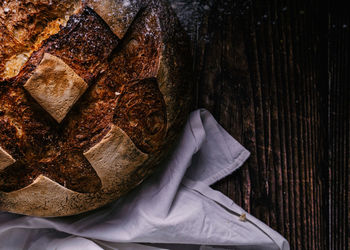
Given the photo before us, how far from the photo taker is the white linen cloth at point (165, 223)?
934mm

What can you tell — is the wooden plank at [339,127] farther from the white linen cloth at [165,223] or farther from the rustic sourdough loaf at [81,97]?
the rustic sourdough loaf at [81,97]

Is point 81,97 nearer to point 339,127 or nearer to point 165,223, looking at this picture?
point 165,223

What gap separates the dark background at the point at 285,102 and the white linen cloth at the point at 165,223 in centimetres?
9

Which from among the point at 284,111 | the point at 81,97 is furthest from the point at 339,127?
the point at 81,97

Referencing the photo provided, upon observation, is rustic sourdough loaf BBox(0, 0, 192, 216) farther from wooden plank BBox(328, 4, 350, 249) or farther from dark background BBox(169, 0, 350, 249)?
wooden plank BBox(328, 4, 350, 249)

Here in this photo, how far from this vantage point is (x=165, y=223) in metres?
0.92

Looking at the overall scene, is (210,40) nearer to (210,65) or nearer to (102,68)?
(210,65)

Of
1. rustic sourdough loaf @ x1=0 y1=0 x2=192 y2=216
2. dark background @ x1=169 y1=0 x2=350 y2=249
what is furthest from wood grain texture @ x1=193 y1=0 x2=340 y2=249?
rustic sourdough loaf @ x1=0 y1=0 x2=192 y2=216

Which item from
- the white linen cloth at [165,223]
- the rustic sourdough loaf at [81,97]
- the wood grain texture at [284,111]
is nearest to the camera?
the rustic sourdough loaf at [81,97]

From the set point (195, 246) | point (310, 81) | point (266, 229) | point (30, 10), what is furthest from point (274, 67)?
point (30, 10)

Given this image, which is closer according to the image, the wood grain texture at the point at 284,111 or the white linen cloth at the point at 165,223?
the white linen cloth at the point at 165,223

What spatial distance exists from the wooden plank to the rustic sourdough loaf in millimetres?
501

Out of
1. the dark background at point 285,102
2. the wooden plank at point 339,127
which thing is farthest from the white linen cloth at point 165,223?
the wooden plank at point 339,127

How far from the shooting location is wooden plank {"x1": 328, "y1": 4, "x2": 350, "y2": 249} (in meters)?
1.03
